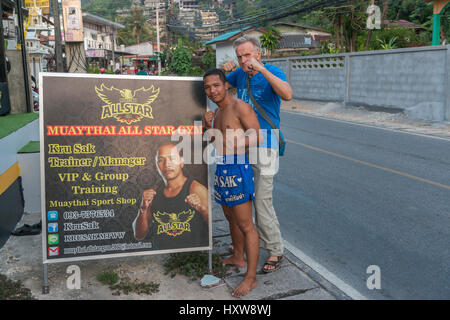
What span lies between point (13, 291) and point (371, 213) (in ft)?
13.2

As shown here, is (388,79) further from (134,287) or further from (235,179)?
(134,287)

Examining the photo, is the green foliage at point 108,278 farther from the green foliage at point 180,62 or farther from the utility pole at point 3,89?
the green foliage at point 180,62

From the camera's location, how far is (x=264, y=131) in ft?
12.0

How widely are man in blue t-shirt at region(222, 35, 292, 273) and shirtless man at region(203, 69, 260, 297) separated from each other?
0.51ft

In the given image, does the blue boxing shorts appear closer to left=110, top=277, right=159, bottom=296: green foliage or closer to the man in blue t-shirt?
the man in blue t-shirt

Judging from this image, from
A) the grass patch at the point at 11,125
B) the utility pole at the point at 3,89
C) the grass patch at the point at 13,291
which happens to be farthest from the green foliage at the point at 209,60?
the grass patch at the point at 13,291

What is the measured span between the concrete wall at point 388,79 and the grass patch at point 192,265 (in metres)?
11.8

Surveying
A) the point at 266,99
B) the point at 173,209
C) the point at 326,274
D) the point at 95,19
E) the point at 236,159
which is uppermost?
the point at 95,19

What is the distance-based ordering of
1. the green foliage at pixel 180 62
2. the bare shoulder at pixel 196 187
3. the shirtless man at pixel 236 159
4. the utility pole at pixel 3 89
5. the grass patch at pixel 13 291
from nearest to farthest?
the grass patch at pixel 13 291, the shirtless man at pixel 236 159, the bare shoulder at pixel 196 187, the utility pole at pixel 3 89, the green foliage at pixel 180 62

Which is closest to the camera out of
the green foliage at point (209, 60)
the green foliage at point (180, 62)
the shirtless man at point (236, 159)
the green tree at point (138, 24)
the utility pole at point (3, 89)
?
the shirtless man at point (236, 159)

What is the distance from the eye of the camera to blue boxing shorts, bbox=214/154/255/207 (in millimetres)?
3459

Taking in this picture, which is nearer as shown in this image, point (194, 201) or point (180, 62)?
point (194, 201)

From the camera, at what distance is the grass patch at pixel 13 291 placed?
3.33 m

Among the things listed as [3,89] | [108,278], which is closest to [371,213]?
[108,278]
